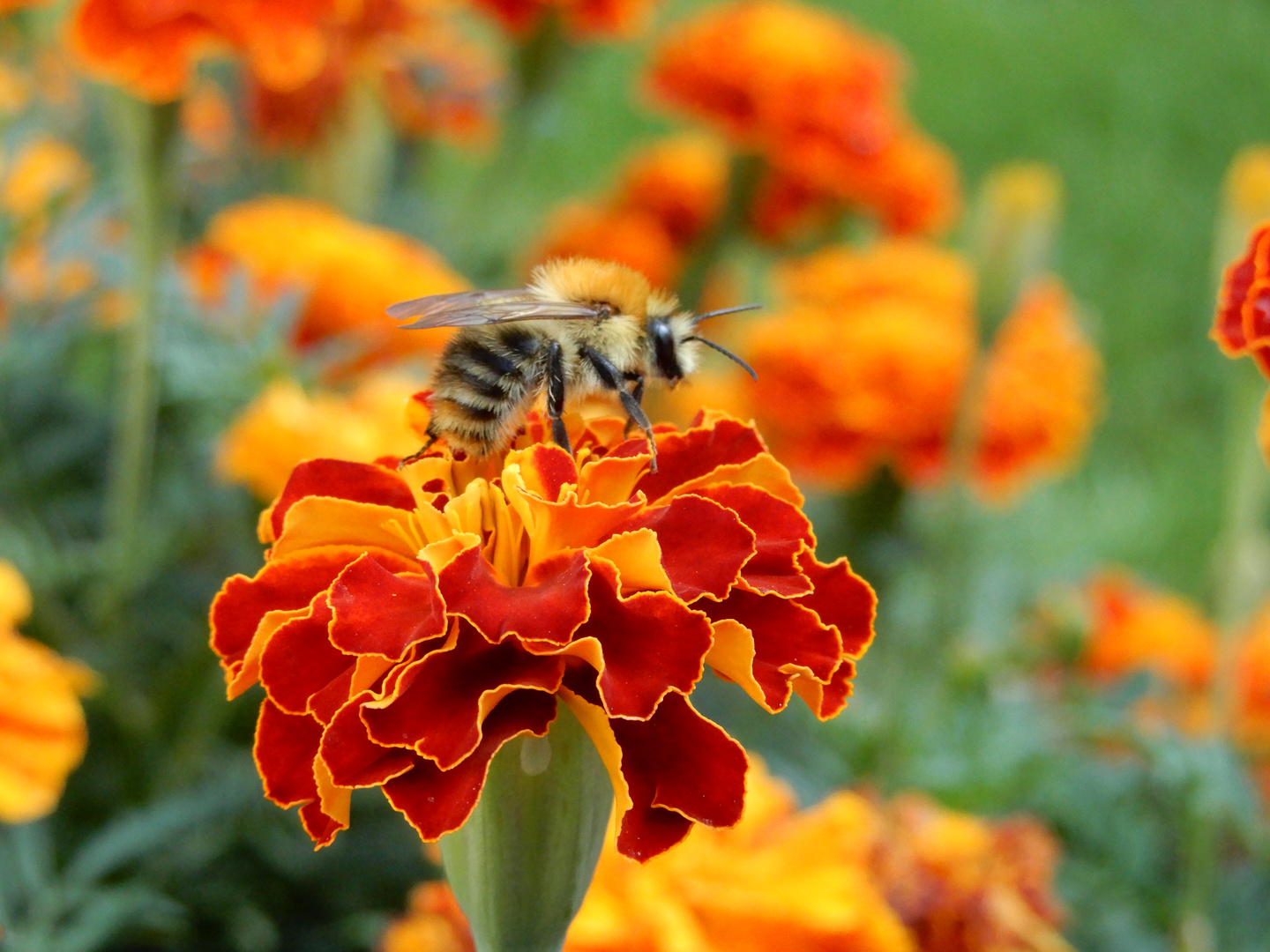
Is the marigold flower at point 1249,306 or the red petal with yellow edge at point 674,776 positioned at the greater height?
the marigold flower at point 1249,306

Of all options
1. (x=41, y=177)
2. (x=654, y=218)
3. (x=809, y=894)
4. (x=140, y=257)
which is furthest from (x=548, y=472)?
(x=654, y=218)

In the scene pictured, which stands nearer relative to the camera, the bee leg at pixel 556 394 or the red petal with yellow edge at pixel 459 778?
the red petal with yellow edge at pixel 459 778

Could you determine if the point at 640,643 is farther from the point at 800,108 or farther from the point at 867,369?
the point at 800,108

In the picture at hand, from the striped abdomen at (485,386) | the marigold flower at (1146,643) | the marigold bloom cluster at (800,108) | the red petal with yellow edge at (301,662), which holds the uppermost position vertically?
the marigold bloom cluster at (800,108)

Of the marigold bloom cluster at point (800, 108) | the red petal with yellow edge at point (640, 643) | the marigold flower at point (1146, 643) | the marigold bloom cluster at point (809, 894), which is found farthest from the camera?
the marigold bloom cluster at point (800, 108)

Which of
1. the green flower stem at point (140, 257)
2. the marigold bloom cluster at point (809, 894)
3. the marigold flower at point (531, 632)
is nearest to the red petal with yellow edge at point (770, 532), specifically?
the marigold flower at point (531, 632)

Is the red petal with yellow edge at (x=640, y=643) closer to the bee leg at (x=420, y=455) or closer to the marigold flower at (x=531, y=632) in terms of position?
the marigold flower at (x=531, y=632)

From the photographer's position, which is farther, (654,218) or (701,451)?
(654,218)
